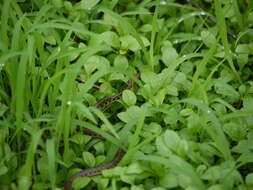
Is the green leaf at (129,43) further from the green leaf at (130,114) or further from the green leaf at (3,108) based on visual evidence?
the green leaf at (3,108)

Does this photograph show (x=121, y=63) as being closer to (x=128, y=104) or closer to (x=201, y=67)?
(x=128, y=104)

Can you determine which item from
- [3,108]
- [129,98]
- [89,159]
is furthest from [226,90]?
[3,108]

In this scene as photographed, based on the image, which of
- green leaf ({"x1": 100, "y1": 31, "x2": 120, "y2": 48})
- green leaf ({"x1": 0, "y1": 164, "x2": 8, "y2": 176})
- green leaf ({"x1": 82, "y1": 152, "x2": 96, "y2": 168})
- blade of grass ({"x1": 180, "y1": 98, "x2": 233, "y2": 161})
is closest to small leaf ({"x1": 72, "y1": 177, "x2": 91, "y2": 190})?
green leaf ({"x1": 82, "y1": 152, "x2": 96, "y2": 168})

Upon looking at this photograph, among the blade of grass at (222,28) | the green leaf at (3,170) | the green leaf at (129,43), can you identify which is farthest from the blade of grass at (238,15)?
the green leaf at (3,170)

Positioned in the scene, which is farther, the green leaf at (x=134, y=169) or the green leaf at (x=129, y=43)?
the green leaf at (x=129, y=43)

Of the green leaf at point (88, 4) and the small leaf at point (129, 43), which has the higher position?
the green leaf at point (88, 4)

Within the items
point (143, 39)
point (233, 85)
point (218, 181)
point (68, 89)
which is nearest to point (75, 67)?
point (68, 89)
